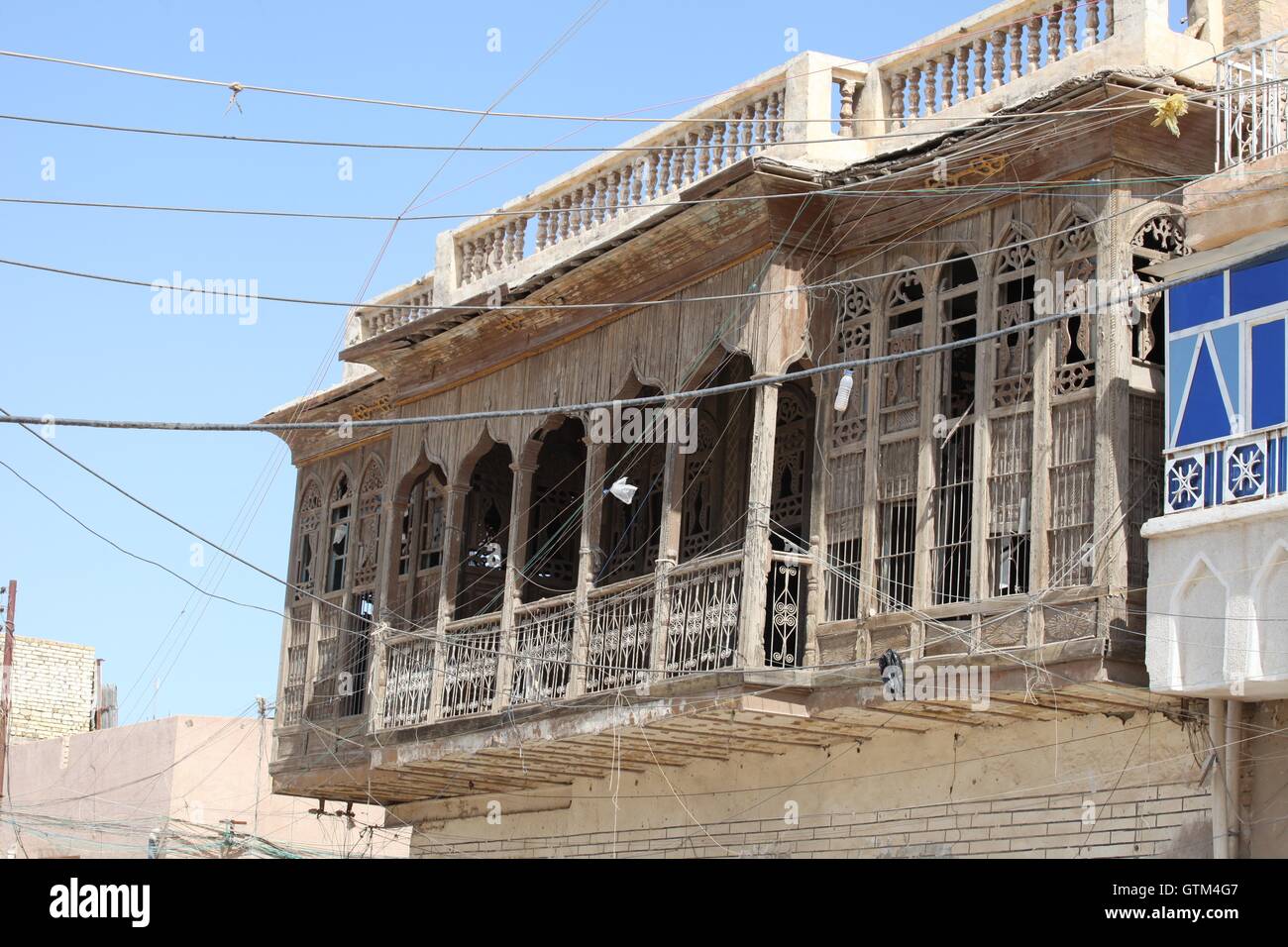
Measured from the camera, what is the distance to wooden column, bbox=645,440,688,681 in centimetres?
1546

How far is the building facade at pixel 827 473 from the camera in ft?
43.5

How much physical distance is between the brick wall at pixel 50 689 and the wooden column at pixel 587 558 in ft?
74.3

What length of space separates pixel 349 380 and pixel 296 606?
2551 mm

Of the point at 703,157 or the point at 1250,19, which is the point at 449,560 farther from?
the point at 1250,19

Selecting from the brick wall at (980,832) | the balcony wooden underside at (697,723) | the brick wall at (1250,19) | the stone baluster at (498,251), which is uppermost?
the brick wall at (1250,19)

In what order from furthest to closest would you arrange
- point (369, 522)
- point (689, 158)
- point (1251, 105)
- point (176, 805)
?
point (176, 805) < point (369, 522) < point (689, 158) < point (1251, 105)

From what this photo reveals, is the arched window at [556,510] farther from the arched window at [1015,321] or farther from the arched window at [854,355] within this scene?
the arched window at [1015,321]

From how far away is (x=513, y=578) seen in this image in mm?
17547

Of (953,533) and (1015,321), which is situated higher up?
(1015,321)

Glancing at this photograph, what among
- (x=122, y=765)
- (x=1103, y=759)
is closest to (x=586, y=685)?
(x=1103, y=759)

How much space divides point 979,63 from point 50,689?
27169mm

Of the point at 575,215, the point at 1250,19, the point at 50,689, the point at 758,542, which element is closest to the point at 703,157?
the point at 575,215

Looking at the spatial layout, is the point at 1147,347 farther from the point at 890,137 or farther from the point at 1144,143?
the point at 890,137

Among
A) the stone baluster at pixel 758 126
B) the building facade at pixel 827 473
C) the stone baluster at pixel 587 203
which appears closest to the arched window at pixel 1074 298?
the building facade at pixel 827 473
